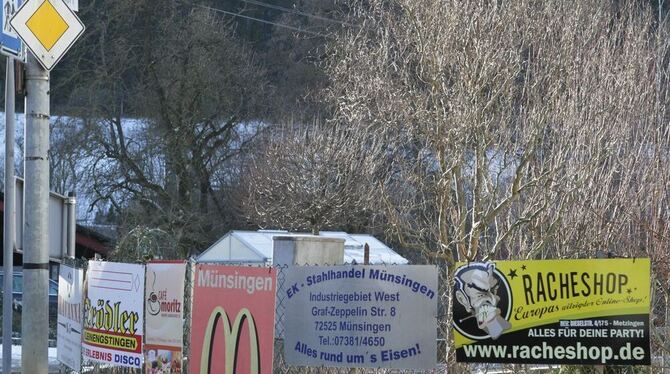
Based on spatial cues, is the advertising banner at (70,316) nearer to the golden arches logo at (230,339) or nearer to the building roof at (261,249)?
the golden arches logo at (230,339)

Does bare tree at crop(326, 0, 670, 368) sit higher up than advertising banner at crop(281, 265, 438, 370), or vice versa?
bare tree at crop(326, 0, 670, 368)

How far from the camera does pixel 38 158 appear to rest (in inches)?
284

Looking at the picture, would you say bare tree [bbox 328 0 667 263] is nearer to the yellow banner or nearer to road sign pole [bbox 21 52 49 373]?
the yellow banner

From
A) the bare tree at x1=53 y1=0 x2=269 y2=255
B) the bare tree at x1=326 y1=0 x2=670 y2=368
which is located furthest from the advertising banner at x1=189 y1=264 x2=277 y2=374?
the bare tree at x1=53 y1=0 x2=269 y2=255

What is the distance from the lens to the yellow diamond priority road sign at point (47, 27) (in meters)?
7.05

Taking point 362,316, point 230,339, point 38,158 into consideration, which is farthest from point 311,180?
point 362,316

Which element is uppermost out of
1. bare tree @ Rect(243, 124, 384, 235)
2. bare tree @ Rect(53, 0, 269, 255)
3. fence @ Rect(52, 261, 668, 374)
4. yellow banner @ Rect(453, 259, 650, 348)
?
bare tree @ Rect(53, 0, 269, 255)

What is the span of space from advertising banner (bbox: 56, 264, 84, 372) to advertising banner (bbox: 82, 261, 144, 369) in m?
0.18

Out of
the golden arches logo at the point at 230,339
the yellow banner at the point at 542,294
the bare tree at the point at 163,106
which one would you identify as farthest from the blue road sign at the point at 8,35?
the bare tree at the point at 163,106

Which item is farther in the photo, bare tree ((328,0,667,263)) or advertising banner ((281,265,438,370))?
bare tree ((328,0,667,263))

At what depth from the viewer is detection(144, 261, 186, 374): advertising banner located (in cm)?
741

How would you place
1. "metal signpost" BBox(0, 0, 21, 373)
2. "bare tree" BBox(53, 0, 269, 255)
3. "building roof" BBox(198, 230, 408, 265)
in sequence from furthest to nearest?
"bare tree" BBox(53, 0, 269, 255) → "building roof" BBox(198, 230, 408, 265) → "metal signpost" BBox(0, 0, 21, 373)

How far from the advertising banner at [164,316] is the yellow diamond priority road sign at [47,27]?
1.72 metres

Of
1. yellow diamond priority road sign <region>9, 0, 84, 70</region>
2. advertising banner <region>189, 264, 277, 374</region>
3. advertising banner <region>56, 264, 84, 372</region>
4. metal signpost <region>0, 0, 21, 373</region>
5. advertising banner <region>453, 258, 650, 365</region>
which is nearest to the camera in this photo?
advertising banner <region>453, 258, 650, 365</region>
